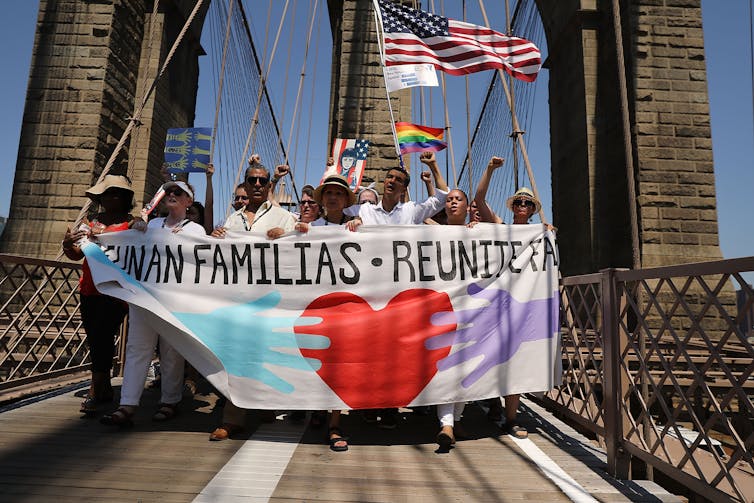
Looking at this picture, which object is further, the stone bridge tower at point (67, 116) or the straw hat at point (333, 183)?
the stone bridge tower at point (67, 116)

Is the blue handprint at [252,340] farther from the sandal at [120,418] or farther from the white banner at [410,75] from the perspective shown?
the white banner at [410,75]

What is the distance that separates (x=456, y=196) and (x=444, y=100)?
501 centimetres

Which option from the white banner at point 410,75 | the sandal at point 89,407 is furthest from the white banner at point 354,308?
the white banner at point 410,75

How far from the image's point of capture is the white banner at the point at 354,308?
250cm

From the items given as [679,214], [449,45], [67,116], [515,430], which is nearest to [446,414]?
[515,430]

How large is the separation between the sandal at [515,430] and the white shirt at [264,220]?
1.79 meters

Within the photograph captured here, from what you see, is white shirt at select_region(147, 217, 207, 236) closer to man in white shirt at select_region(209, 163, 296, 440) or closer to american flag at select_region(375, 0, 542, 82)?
man in white shirt at select_region(209, 163, 296, 440)

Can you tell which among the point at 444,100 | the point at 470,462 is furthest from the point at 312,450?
the point at 444,100

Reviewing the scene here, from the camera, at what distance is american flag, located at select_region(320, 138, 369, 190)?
24.1ft

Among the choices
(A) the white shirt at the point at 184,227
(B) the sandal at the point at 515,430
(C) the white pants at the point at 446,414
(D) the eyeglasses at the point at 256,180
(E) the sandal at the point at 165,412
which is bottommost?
(B) the sandal at the point at 515,430

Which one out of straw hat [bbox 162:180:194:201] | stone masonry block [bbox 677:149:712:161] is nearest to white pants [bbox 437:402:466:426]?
straw hat [bbox 162:180:194:201]

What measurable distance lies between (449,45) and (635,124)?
15.9 ft

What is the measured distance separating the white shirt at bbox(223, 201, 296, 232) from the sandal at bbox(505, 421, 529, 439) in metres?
1.79

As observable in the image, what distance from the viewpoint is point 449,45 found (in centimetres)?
494
